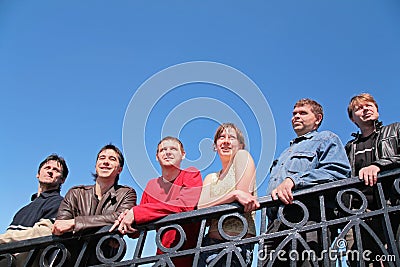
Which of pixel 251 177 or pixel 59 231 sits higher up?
pixel 251 177

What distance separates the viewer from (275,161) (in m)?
3.61

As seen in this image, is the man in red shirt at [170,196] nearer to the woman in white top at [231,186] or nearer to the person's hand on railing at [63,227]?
the woman in white top at [231,186]

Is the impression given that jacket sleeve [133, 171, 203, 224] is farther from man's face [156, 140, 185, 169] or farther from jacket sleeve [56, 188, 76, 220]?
jacket sleeve [56, 188, 76, 220]

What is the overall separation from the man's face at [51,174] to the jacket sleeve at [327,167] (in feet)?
8.66

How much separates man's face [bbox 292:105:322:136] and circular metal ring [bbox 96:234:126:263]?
1.72 meters

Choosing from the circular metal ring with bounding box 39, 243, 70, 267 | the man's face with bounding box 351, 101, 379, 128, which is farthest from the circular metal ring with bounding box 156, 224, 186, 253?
the man's face with bounding box 351, 101, 379, 128

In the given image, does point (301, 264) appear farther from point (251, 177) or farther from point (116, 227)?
point (116, 227)

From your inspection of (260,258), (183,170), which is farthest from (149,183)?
(260,258)

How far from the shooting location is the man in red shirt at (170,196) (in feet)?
9.52

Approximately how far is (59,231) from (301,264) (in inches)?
64.0

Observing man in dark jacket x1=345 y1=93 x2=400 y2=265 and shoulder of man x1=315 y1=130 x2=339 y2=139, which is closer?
shoulder of man x1=315 y1=130 x2=339 y2=139

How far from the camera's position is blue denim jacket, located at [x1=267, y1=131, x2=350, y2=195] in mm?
2889

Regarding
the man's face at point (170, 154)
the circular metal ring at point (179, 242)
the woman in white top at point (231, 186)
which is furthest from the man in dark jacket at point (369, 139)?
the man's face at point (170, 154)

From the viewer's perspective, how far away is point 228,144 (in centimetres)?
372
